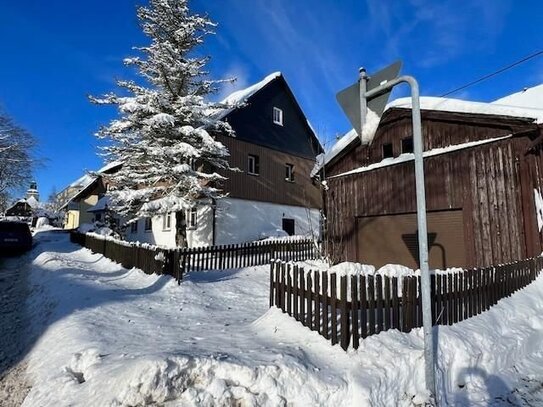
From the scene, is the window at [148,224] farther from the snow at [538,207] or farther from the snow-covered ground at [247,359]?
the snow at [538,207]

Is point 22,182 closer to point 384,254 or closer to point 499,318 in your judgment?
point 384,254

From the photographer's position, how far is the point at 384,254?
42.2 ft

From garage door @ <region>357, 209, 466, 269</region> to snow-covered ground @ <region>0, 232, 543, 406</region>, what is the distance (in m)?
2.76

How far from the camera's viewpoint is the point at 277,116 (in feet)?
79.8

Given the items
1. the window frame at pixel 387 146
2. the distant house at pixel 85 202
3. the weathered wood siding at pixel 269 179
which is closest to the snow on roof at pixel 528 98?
the window frame at pixel 387 146

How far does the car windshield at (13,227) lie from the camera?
1812 cm

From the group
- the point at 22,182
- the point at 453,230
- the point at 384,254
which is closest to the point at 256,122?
the point at 384,254

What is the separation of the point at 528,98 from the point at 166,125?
48.4 feet

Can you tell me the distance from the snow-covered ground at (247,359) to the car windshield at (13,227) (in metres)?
12.9

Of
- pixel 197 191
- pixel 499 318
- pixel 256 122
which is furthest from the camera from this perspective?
pixel 256 122

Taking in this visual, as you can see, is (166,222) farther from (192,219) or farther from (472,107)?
(472,107)

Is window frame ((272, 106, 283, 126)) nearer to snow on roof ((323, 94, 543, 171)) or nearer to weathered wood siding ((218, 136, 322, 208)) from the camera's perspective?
weathered wood siding ((218, 136, 322, 208))

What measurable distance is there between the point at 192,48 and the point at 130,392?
54.2ft

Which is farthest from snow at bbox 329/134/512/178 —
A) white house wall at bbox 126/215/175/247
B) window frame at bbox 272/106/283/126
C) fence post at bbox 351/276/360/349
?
white house wall at bbox 126/215/175/247
